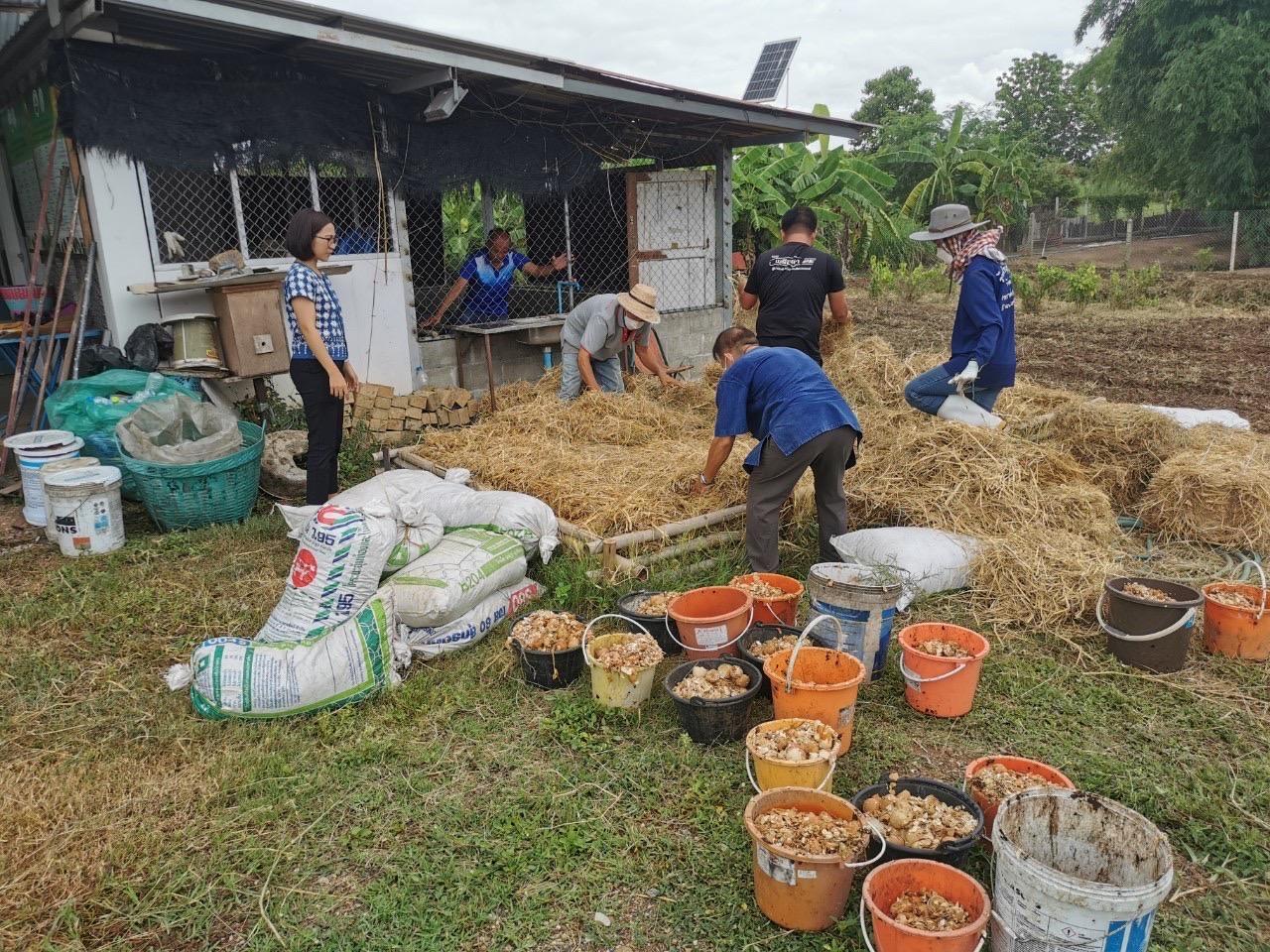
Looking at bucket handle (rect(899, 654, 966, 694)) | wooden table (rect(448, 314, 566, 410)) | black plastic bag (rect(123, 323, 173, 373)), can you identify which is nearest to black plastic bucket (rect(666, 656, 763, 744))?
bucket handle (rect(899, 654, 966, 694))

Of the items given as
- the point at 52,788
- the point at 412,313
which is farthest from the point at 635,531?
the point at 412,313

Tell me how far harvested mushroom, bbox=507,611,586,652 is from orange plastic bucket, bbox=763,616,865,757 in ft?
2.97

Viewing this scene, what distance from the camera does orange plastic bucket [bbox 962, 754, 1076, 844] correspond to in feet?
8.56

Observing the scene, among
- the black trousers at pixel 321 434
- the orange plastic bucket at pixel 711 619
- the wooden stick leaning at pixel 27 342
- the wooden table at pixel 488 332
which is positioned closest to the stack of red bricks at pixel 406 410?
the wooden table at pixel 488 332

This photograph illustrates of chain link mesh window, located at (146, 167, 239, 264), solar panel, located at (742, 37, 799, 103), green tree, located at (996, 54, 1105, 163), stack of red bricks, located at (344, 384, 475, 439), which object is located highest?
green tree, located at (996, 54, 1105, 163)

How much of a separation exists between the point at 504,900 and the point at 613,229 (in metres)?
8.32

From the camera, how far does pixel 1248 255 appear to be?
2016cm

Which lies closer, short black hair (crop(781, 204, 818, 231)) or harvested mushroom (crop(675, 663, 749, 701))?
harvested mushroom (crop(675, 663, 749, 701))

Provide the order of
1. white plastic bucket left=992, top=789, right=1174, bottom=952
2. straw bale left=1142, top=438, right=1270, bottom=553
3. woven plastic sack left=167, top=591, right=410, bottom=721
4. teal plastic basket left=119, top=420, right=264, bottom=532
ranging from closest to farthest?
white plastic bucket left=992, top=789, right=1174, bottom=952 < woven plastic sack left=167, top=591, right=410, bottom=721 < straw bale left=1142, top=438, right=1270, bottom=553 < teal plastic basket left=119, top=420, right=264, bottom=532

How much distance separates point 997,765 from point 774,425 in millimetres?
1838

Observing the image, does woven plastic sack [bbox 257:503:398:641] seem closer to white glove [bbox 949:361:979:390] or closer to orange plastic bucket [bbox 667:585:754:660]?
orange plastic bucket [bbox 667:585:754:660]

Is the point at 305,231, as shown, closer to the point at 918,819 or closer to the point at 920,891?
the point at 918,819

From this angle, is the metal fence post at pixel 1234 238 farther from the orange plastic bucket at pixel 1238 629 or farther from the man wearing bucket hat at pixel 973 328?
the orange plastic bucket at pixel 1238 629

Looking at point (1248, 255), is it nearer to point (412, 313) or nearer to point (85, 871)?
point (412, 313)
